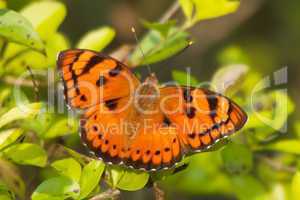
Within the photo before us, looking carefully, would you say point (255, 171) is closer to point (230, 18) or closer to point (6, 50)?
point (6, 50)

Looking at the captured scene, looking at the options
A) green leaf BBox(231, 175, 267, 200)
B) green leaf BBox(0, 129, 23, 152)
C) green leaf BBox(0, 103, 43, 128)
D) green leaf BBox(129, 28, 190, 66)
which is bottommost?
green leaf BBox(231, 175, 267, 200)

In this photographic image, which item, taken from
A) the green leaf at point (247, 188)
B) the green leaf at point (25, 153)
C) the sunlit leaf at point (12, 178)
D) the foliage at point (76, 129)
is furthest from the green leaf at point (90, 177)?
the green leaf at point (247, 188)

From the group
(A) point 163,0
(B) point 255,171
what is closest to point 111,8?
(A) point 163,0

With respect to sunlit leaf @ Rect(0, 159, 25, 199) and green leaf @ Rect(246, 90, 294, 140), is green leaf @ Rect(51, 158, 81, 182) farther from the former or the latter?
green leaf @ Rect(246, 90, 294, 140)

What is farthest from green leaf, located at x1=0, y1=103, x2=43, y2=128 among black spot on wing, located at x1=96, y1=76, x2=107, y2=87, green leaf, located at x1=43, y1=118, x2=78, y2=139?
black spot on wing, located at x1=96, y1=76, x2=107, y2=87

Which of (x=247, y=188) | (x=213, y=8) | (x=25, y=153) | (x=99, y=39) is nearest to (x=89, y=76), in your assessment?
(x=99, y=39)

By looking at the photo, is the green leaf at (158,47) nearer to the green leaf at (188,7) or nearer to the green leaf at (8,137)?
the green leaf at (188,7)
